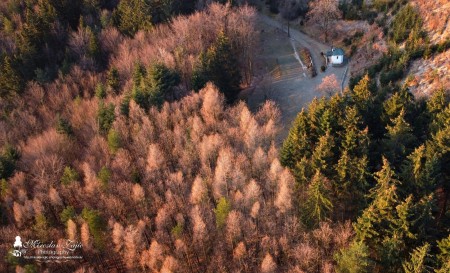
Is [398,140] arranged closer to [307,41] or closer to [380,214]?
[380,214]

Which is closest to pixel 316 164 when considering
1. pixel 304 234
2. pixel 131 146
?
pixel 304 234

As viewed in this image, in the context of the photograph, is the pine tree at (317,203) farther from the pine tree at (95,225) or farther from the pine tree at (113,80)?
the pine tree at (113,80)

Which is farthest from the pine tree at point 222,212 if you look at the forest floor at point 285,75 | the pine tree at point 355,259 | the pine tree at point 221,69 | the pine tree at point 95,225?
the pine tree at point 221,69

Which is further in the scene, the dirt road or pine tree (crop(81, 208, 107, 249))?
the dirt road

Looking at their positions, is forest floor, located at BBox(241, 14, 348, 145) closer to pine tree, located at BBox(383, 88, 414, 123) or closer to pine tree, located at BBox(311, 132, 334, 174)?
pine tree, located at BBox(311, 132, 334, 174)

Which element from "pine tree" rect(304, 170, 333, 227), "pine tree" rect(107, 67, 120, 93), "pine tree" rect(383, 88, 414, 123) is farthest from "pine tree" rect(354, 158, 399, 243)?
"pine tree" rect(107, 67, 120, 93)

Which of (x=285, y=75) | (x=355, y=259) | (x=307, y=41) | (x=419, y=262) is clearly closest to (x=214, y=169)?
(x=355, y=259)
